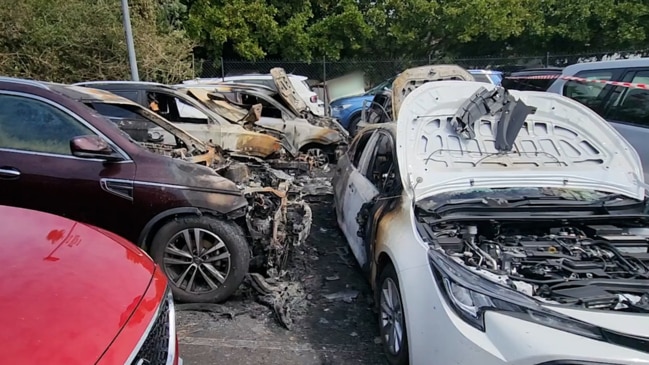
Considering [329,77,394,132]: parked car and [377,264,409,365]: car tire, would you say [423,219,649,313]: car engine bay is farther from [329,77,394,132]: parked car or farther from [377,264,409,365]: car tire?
[329,77,394,132]: parked car

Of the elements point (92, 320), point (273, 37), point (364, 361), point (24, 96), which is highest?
point (273, 37)

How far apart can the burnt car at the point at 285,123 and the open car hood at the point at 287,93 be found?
14cm

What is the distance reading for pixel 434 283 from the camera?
8.36ft

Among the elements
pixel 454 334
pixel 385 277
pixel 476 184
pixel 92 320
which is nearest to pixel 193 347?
pixel 385 277

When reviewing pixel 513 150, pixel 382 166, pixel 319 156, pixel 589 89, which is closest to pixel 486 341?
pixel 513 150

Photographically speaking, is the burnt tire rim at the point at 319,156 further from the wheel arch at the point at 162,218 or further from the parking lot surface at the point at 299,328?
the wheel arch at the point at 162,218

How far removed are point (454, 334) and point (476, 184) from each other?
1391 millimetres

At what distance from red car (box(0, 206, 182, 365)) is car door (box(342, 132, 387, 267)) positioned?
2049 mm

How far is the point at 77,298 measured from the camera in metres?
1.91

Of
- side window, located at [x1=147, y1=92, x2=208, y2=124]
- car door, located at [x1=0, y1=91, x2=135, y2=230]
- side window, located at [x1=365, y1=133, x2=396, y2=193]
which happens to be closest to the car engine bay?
side window, located at [x1=365, y1=133, x2=396, y2=193]

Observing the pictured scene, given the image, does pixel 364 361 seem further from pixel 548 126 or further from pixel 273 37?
pixel 273 37

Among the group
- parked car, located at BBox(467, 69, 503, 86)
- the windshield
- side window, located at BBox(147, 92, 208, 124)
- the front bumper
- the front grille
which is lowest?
the front bumper

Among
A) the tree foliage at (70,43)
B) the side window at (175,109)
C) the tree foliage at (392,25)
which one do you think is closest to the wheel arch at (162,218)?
the side window at (175,109)

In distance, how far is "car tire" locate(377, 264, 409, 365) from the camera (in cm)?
289
